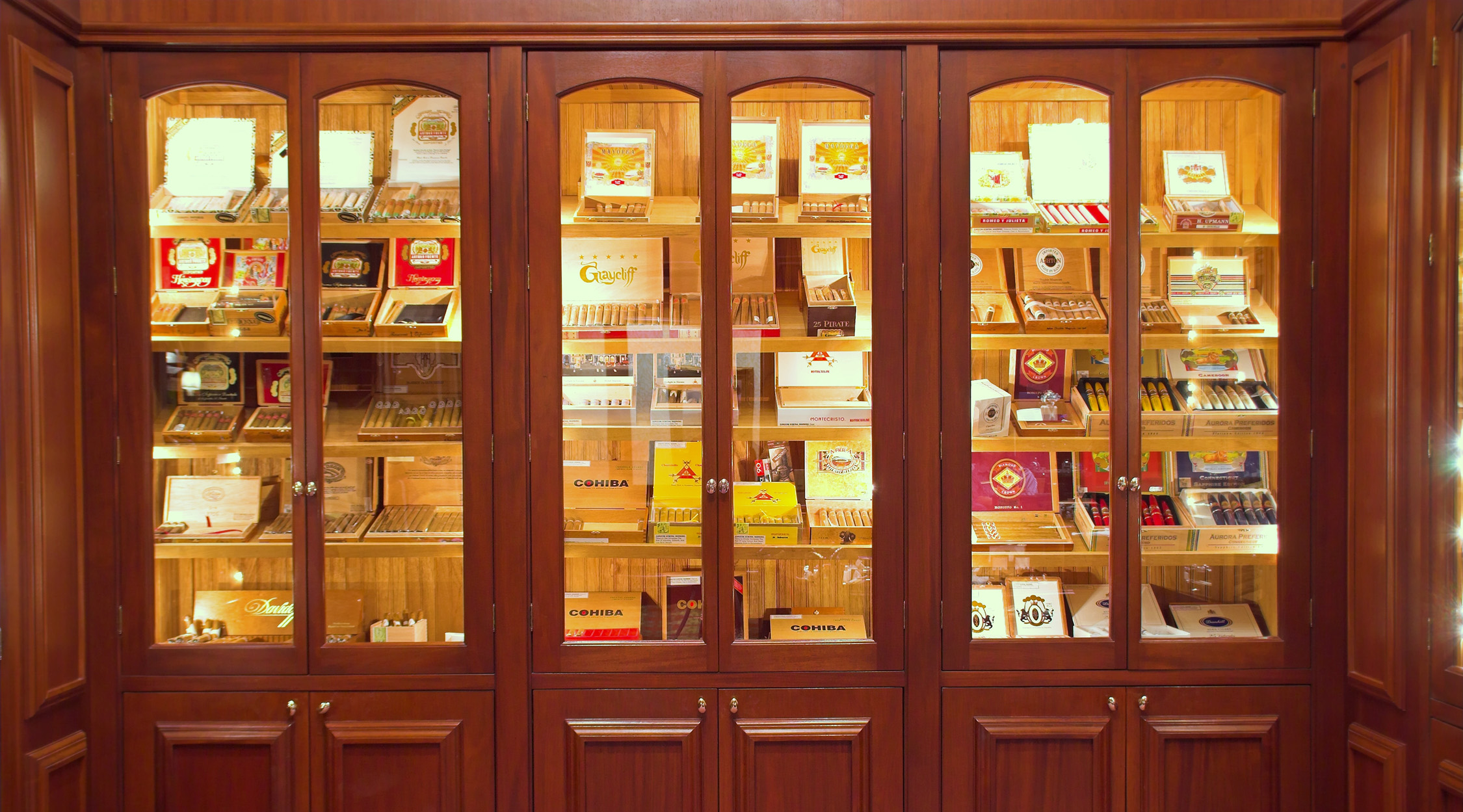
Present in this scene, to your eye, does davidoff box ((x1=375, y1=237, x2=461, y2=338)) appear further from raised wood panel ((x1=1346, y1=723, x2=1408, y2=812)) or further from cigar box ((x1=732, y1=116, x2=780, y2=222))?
raised wood panel ((x1=1346, y1=723, x2=1408, y2=812))

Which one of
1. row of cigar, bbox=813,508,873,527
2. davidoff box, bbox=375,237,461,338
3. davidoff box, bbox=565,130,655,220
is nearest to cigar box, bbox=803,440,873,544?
row of cigar, bbox=813,508,873,527

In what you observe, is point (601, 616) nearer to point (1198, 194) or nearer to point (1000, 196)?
point (1000, 196)

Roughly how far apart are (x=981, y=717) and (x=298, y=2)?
279 centimetres

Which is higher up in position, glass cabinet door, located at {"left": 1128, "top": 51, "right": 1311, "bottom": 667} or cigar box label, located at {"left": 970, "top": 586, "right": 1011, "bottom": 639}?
glass cabinet door, located at {"left": 1128, "top": 51, "right": 1311, "bottom": 667}

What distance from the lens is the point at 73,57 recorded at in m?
2.25

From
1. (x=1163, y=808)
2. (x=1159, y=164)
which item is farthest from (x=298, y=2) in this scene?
(x=1163, y=808)

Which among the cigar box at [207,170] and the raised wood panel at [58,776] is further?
the cigar box at [207,170]

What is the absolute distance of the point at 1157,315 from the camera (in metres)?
2.35

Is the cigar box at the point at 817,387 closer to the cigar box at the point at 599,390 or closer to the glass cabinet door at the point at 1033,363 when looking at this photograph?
the glass cabinet door at the point at 1033,363

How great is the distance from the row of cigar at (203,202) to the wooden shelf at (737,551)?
1.42 meters

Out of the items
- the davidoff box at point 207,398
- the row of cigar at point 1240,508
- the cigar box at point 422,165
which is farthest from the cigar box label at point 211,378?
the row of cigar at point 1240,508

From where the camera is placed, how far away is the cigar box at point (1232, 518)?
7.72 ft

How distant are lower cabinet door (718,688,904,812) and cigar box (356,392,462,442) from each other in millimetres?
1153

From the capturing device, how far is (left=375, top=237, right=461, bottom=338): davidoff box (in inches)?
92.8
